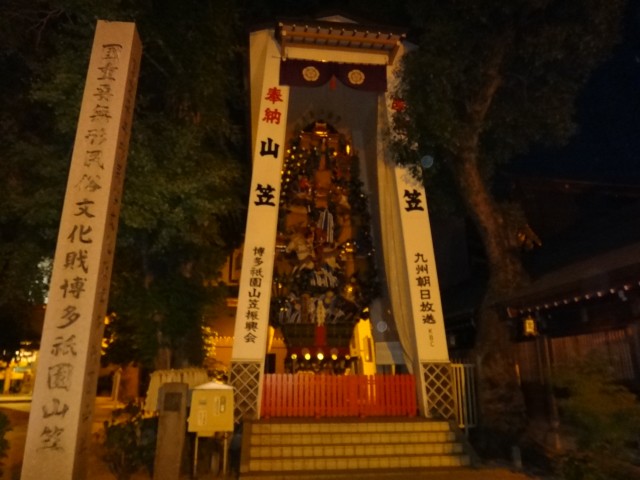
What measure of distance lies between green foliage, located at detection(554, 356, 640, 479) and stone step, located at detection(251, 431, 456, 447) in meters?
2.64

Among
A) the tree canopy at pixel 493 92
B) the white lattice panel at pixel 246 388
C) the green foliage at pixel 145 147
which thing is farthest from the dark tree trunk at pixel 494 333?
the green foliage at pixel 145 147

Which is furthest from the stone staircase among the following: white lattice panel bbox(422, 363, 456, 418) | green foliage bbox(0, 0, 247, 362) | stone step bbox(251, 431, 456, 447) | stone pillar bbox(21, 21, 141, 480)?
green foliage bbox(0, 0, 247, 362)

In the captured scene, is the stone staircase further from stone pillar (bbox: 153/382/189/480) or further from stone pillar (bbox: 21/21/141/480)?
stone pillar (bbox: 21/21/141/480)

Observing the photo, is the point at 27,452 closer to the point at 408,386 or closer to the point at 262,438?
the point at 262,438

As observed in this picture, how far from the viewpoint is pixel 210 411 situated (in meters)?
7.16

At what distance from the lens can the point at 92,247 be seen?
5988 mm

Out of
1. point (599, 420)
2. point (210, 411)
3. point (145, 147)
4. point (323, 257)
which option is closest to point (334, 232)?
point (323, 257)

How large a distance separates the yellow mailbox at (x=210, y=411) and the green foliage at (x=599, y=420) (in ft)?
14.3

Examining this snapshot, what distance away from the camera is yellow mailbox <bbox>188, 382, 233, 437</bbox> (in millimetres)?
7094

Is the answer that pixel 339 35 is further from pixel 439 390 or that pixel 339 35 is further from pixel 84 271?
pixel 84 271

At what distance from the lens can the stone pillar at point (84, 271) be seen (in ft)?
17.8

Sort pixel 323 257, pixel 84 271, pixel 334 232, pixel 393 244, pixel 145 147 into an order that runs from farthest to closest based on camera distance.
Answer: pixel 334 232 < pixel 323 257 < pixel 393 244 < pixel 145 147 < pixel 84 271

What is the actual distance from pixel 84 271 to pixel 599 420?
20.0 ft

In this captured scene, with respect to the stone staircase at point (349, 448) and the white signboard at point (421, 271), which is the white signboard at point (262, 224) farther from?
the white signboard at point (421, 271)
